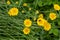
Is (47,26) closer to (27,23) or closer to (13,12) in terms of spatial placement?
(27,23)

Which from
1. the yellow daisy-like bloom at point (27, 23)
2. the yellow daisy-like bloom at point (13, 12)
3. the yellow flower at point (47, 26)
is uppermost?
the yellow daisy-like bloom at point (13, 12)

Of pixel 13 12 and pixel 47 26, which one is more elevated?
pixel 13 12

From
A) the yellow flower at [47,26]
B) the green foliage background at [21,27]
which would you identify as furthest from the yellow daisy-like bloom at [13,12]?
the yellow flower at [47,26]

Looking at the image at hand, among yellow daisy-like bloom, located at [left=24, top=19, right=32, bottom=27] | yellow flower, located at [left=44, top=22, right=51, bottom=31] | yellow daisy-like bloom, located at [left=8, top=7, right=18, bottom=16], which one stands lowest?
yellow flower, located at [left=44, top=22, right=51, bottom=31]

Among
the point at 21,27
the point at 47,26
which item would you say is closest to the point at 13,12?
the point at 21,27

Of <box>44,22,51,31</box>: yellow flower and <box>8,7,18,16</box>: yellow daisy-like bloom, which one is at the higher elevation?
<box>8,7,18,16</box>: yellow daisy-like bloom

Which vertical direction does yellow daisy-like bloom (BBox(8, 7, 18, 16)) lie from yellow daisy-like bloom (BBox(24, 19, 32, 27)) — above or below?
above

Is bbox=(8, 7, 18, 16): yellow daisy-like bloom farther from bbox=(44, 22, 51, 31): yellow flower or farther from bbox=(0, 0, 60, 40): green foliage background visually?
bbox=(44, 22, 51, 31): yellow flower

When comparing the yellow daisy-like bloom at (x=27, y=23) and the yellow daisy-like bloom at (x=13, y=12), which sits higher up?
the yellow daisy-like bloom at (x=13, y=12)

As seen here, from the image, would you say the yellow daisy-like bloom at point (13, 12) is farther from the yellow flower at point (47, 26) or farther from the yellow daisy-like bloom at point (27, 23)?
the yellow flower at point (47, 26)

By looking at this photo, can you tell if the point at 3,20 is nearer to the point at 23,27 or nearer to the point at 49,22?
the point at 23,27

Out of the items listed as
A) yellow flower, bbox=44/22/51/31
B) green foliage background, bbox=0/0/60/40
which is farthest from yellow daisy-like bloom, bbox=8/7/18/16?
yellow flower, bbox=44/22/51/31
